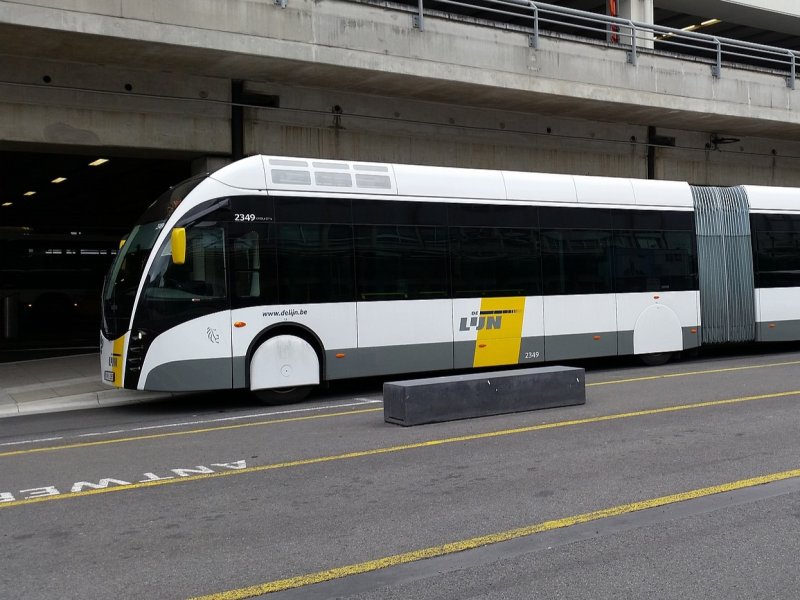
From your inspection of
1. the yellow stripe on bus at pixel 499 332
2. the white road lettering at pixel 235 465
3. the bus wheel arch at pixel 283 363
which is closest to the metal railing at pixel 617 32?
the yellow stripe on bus at pixel 499 332

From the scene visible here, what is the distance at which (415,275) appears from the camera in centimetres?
1347

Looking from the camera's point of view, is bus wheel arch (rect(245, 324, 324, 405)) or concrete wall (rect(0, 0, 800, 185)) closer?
bus wheel arch (rect(245, 324, 324, 405))

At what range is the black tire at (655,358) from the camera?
1622cm

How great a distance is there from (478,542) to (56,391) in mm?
10671

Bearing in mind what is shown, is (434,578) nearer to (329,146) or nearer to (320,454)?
(320,454)

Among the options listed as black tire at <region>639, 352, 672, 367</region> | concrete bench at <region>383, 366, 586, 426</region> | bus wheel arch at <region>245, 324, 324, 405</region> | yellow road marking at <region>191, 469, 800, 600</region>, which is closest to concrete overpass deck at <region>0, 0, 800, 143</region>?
bus wheel arch at <region>245, 324, 324, 405</region>

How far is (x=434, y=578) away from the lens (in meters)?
4.78

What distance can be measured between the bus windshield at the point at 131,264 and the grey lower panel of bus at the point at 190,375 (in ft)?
2.86

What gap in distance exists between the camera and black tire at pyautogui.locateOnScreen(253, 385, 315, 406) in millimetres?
12352

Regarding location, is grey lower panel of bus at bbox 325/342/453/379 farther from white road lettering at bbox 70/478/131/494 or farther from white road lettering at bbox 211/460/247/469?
white road lettering at bbox 70/478/131/494

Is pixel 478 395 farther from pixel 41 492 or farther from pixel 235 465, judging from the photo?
pixel 41 492

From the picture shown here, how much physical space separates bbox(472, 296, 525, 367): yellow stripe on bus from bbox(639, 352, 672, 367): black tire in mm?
3309

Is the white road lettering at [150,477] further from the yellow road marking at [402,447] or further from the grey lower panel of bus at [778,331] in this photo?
the grey lower panel of bus at [778,331]

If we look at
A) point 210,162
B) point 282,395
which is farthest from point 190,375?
point 210,162
